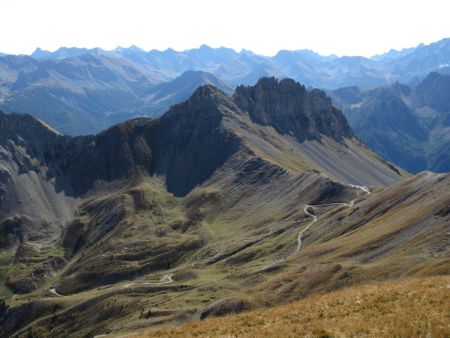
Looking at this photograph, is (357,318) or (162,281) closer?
(357,318)

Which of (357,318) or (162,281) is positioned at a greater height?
(357,318)

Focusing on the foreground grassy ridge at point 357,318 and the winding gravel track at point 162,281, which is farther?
the winding gravel track at point 162,281

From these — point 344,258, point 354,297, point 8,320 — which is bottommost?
point 8,320

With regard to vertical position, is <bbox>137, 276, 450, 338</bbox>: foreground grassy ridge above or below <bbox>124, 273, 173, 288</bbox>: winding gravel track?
above

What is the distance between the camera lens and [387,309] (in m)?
34.3

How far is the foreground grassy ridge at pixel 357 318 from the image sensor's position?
29.7 m

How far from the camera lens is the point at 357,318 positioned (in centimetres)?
3294

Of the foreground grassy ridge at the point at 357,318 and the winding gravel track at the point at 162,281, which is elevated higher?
the foreground grassy ridge at the point at 357,318

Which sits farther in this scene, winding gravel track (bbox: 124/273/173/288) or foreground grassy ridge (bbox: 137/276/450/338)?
winding gravel track (bbox: 124/273/173/288)

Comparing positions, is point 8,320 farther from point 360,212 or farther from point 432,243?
point 432,243

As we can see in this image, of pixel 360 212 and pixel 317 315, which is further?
pixel 360 212

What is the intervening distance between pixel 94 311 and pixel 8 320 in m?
51.0

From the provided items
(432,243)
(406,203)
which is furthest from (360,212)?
(432,243)

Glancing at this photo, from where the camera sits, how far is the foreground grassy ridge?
2966 cm
